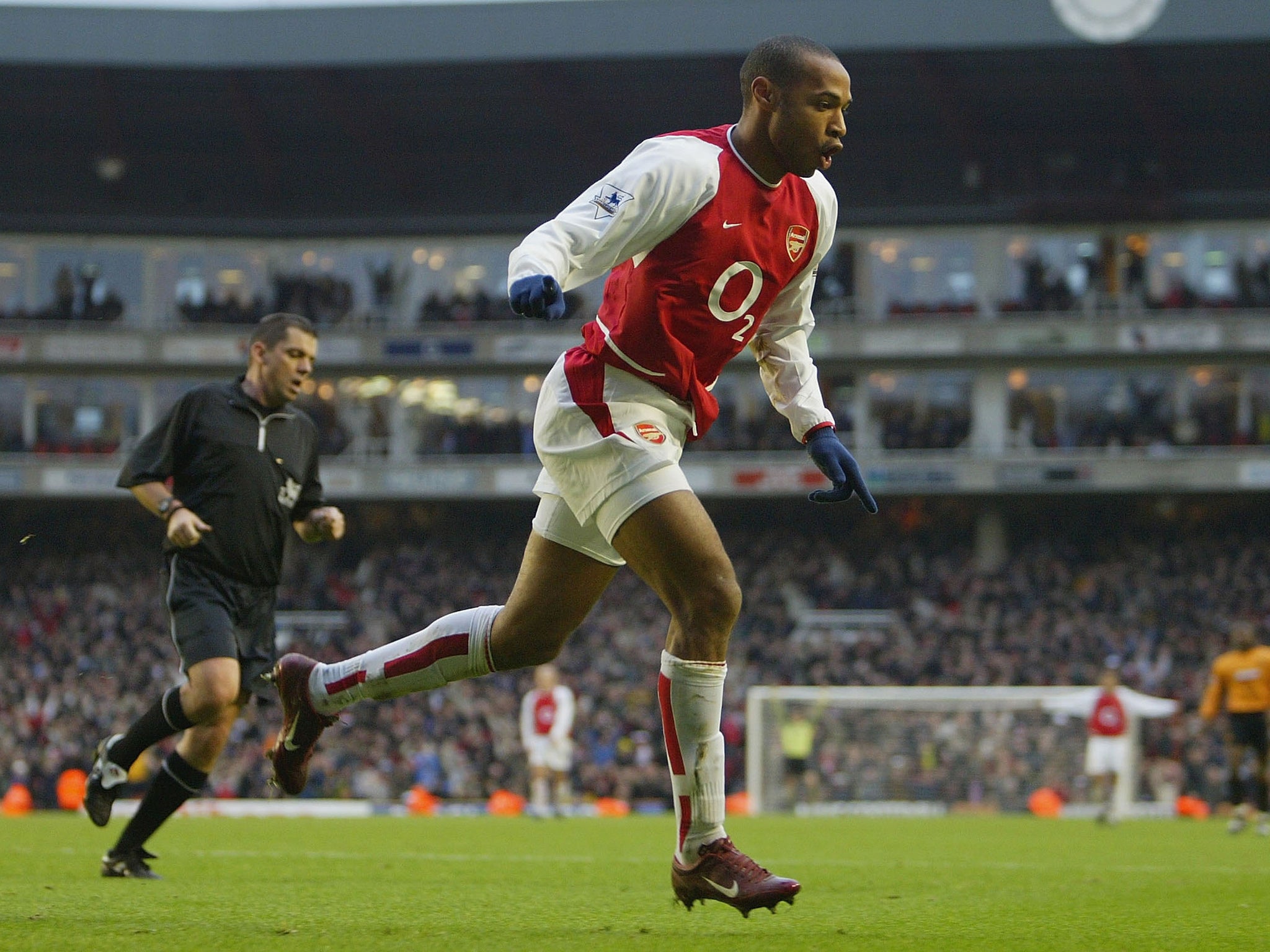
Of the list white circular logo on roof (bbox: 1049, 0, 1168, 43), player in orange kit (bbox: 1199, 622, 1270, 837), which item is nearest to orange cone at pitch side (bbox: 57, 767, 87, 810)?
player in orange kit (bbox: 1199, 622, 1270, 837)

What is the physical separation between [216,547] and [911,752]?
52.4 ft

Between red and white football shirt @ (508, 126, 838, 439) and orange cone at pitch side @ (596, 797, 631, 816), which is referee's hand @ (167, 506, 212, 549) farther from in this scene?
orange cone at pitch side @ (596, 797, 631, 816)

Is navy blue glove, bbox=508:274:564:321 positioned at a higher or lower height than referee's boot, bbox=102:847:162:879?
higher

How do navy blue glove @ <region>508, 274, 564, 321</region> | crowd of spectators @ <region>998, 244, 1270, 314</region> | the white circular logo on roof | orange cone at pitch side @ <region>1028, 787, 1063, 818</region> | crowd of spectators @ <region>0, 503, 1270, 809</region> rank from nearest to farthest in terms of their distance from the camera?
1. navy blue glove @ <region>508, 274, 564, 321</region>
2. orange cone at pitch side @ <region>1028, 787, 1063, 818</region>
3. crowd of spectators @ <region>0, 503, 1270, 809</region>
4. the white circular logo on roof
5. crowd of spectators @ <region>998, 244, 1270, 314</region>

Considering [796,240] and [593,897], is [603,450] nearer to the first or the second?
[796,240]

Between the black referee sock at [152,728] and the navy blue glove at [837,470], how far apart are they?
2687mm

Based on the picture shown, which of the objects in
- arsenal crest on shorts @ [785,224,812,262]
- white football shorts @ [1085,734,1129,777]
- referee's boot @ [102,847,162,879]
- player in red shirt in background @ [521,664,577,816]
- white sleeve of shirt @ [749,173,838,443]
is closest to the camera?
arsenal crest on shorts @ [785,224,812,262]

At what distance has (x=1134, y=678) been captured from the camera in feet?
88.8

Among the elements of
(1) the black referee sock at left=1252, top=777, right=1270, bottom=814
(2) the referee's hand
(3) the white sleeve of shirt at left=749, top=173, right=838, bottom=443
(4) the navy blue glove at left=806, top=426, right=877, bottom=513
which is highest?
(3) the white sleeve of shirt at left=749, top=173, right=838, bottom=443

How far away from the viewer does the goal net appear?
66.7 ft

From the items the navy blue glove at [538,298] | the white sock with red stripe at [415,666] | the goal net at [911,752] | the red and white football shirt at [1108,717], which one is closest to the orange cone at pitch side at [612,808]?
the goal net at [911,752]

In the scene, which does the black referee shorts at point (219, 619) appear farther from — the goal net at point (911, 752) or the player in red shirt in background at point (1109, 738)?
the goal net at point (911, 752)

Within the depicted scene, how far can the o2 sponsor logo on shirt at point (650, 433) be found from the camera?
166 inches

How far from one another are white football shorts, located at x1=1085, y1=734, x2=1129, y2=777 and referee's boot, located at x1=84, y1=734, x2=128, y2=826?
14133 mm
